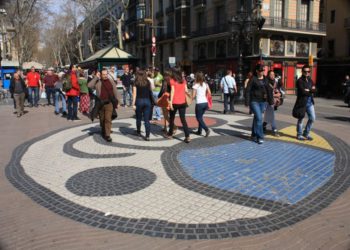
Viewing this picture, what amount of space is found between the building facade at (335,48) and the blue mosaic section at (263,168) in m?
30.0

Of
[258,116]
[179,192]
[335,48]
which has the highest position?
[335,48]

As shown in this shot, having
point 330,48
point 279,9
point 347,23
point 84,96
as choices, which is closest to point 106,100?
point 84,96

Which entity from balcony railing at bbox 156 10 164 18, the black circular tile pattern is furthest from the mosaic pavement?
balcony railing at bbox 156 10 164 18

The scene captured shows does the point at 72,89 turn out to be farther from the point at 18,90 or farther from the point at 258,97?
the point at 258,97

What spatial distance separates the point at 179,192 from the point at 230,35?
30085mm

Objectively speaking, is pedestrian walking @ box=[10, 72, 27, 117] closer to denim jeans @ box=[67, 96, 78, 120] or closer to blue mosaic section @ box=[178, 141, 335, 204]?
denim jeans @ box=[67, 96, 78, 120]

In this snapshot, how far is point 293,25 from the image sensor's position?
33656 millimetres

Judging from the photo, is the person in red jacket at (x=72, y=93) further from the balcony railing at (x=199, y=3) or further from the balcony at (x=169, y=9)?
the balcony at (x=169, y=9)

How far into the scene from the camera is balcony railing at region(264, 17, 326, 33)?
31938 mm

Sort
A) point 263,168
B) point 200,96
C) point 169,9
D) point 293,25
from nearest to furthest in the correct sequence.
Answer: point 263,168 < point 200,96 < point 293,25 < point 169,9

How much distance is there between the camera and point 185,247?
3.56 metres

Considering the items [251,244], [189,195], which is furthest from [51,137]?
[251,244]

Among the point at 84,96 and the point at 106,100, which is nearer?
the point at 106,100

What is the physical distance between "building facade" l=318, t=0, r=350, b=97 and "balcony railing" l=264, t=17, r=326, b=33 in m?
2.05
